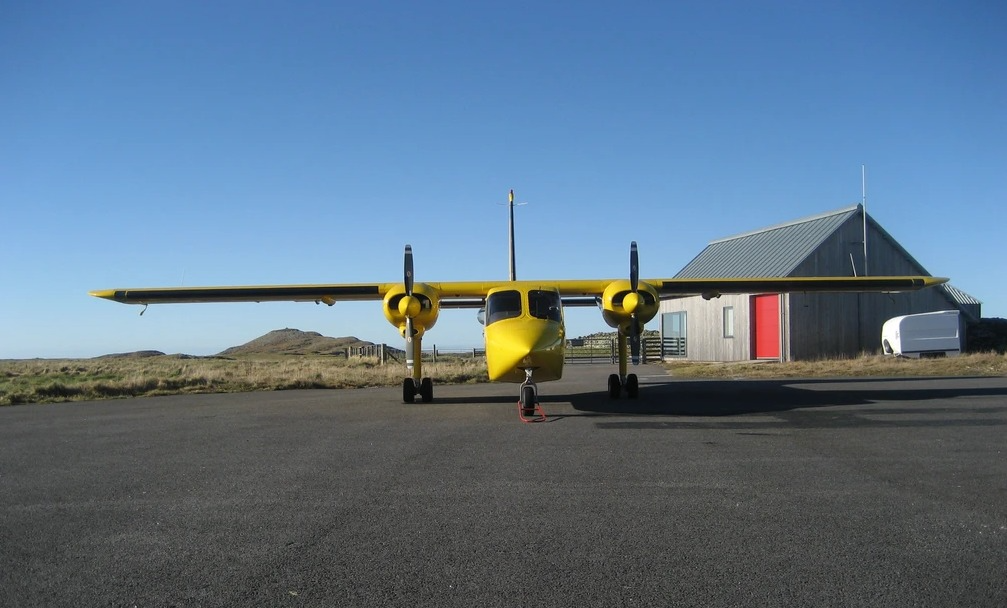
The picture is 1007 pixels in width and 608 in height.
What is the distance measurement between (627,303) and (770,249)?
2268 centimetres

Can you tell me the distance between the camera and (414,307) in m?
17.9

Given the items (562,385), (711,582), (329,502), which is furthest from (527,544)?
(562,385)

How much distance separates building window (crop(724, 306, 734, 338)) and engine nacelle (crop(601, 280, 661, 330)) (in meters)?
18.7

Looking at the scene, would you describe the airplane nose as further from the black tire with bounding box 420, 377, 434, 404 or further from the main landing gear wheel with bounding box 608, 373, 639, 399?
the main landing gear wheel with bounding box 608, 373, 639, 399

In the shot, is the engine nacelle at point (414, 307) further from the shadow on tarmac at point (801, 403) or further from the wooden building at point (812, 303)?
the wooden building at point (812, 303)

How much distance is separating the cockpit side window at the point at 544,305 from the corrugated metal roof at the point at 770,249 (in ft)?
66.0

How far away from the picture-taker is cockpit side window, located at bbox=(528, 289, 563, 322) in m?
16.2

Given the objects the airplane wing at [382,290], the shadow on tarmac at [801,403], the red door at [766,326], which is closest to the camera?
the shadow on tarmac at [801,403]

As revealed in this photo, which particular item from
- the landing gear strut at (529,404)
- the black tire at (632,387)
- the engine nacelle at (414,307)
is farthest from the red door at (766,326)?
the landing gear strut at (529,404)

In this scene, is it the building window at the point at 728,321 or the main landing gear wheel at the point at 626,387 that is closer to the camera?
the main landing gear wheel at the point at 626,387

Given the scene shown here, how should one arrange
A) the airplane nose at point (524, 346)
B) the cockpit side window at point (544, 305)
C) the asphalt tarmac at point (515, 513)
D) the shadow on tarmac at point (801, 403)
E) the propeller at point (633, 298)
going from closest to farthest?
the asphalt tarmac at point (515, 513) → the shadow on tarmac at point (801, 403) → the airplane nose at point (524, 346) → the cockpit side window at point (544, 305) → the propeller at point (633, 298)

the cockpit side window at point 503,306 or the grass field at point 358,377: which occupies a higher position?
the cockpit side window at point 503,306

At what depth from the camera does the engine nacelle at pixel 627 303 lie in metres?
18.0

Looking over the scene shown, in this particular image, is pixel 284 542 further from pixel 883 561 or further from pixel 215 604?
pixel 883 561
